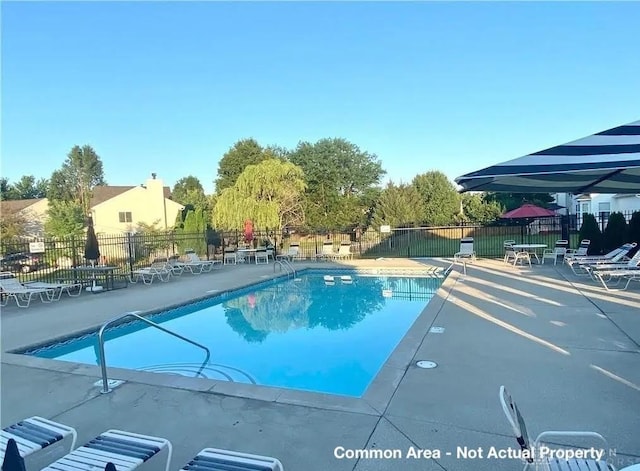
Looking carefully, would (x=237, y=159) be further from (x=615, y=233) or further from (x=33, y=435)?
(x=33, y=435)

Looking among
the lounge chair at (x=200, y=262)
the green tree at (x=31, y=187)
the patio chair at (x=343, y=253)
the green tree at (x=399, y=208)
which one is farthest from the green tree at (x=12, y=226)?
the green tree at (x=31, y=187)

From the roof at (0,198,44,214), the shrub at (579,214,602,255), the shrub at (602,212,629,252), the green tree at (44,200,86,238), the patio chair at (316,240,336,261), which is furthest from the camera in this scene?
the roof at (0,198,44,214)

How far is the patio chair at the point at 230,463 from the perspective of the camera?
2.15m

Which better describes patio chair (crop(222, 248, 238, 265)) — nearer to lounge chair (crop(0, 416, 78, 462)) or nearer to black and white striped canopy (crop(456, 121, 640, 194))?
black and white striped canopy (crop(456, 121, 640, 194))

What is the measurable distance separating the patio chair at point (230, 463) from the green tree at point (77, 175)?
57.7m

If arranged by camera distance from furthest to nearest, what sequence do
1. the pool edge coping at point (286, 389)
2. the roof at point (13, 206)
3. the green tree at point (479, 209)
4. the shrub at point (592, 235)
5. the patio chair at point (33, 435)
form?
the green tree at point (479, 209) → the roof at point (13, 206) → the shrub at point (592, 235) → the pool edge coping at point (286, 389) → the patio chair at point (33, 435)

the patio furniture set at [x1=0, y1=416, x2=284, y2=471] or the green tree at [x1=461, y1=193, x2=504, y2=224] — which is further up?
the green tree at [x1=461, y1=193, x2=504, y2=224]

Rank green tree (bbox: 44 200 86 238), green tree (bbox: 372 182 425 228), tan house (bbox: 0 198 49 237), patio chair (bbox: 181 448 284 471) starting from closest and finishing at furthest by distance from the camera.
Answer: patio chair (bbox: 181 448 284 471), green tree (bbox: 44 200 86 238), green tree (bbox: 372 182 425 228), tan house (bbox: 0 198 49 237)

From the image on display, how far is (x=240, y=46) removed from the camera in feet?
47.4

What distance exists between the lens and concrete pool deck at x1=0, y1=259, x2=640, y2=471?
2.86m

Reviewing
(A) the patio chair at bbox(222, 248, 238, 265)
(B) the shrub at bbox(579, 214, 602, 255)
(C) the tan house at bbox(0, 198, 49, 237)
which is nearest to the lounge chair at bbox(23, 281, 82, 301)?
(A) the patio chair at bbox(222, 248, 238, 265)

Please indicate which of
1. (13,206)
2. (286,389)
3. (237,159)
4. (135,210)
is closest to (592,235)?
(286,389)

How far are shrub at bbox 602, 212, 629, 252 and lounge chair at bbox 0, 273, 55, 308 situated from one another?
1480cm

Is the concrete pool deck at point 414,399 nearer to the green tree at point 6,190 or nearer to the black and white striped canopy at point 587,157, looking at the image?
Answer: the black and white striped canopy at point 587,157
